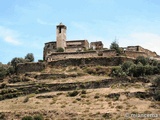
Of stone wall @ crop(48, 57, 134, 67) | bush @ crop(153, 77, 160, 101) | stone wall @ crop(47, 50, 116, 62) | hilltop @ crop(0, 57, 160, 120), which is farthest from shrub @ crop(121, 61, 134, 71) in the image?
bush @ crop(153, 77, 160, 101)

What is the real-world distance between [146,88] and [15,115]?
14.6 meters

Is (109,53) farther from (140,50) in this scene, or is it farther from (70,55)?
(70,55)

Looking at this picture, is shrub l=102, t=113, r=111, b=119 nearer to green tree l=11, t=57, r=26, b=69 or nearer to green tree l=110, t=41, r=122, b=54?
green tree l=110, t=41, r=122, b=54

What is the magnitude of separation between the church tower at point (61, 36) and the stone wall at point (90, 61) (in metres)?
5.79

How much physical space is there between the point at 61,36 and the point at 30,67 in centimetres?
812

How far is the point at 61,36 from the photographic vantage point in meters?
65.8

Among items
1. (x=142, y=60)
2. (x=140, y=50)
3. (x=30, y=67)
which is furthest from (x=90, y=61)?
(x=30, y=67)

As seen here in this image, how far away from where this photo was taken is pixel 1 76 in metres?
59.8

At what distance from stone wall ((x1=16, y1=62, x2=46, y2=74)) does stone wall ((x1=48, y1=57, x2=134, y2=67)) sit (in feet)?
4.16

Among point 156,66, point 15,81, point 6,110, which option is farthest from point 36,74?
point 156,66

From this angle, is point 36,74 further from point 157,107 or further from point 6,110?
point 157,107

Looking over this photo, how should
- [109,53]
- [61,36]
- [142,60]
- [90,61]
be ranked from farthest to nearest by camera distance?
[61,36]
[109,53]
[90,61]
[142,60]

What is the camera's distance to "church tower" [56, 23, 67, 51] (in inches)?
2579

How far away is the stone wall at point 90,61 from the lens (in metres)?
57.9
